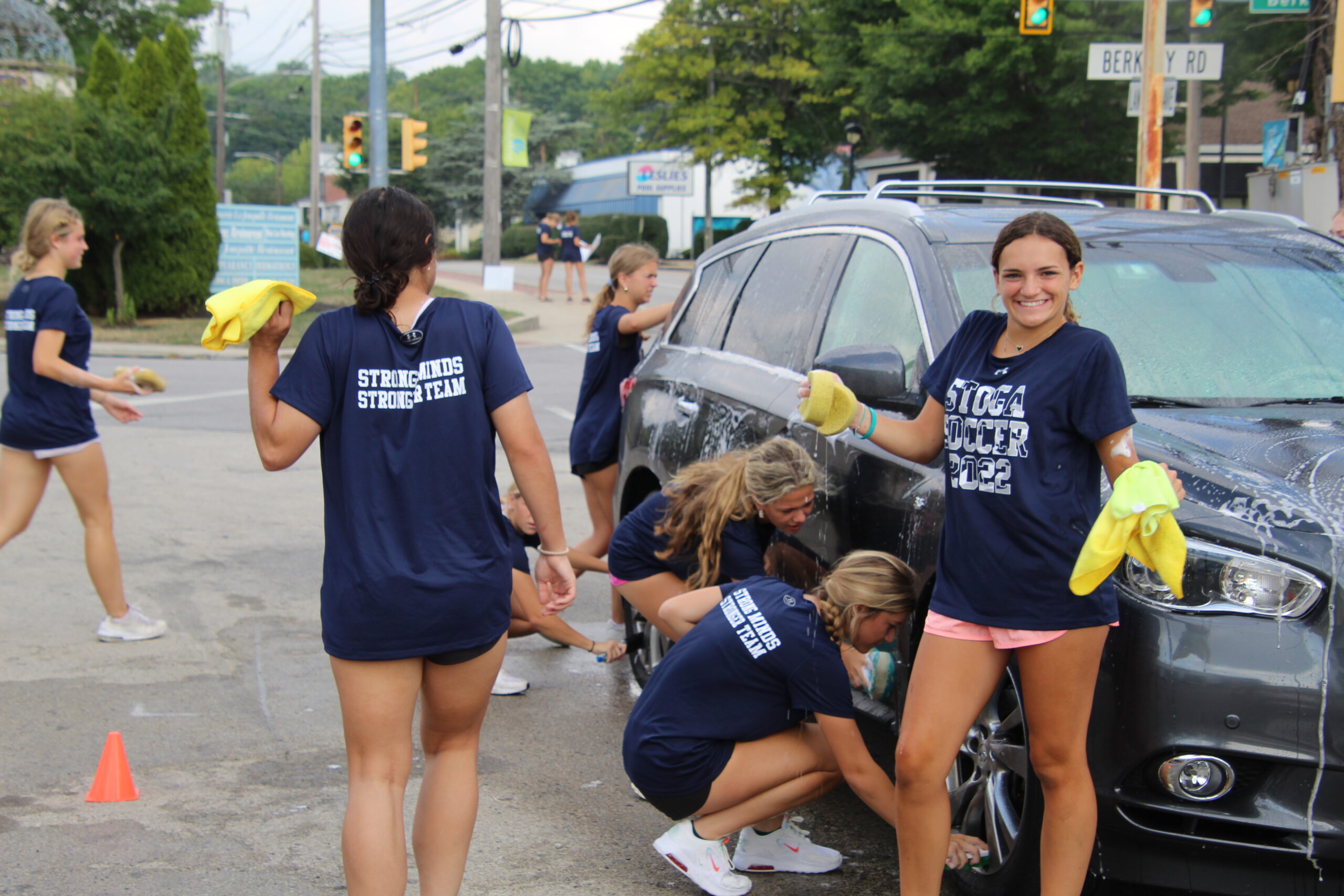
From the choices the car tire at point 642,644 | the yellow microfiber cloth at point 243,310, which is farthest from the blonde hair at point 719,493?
the yellow microfiber cloth at point 243,310

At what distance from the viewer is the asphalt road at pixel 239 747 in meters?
3.55

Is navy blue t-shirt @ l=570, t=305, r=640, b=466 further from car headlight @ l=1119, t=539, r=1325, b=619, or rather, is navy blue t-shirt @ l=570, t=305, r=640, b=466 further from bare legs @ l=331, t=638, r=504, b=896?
car headlight @ l=1119, t=539, r=1325, b=619

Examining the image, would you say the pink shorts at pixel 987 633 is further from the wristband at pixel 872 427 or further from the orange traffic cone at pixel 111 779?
the orange traffic cone at pixel 111 779

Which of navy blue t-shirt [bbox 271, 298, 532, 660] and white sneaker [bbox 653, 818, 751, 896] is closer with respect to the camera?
navy blue t-shirt [bbox 271, 298, 532, 660]

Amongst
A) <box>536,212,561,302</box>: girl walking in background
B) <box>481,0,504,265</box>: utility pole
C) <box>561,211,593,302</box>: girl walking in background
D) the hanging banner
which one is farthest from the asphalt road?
the hanging banner

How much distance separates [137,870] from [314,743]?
1.06 metres

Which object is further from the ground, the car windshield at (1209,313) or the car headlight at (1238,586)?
the car windshield at (1209,313)

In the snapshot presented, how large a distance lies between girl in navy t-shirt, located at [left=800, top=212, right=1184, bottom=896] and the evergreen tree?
68.9 feet

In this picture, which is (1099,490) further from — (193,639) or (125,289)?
(125,289)

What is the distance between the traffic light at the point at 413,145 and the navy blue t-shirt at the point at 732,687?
19519 mm

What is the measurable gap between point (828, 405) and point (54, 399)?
3.85 metres

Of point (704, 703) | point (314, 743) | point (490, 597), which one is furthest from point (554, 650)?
point (490, 597)

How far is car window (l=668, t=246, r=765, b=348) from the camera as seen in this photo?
16.5ft

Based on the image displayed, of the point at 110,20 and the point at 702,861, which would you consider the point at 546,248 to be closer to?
the point at 702,861
